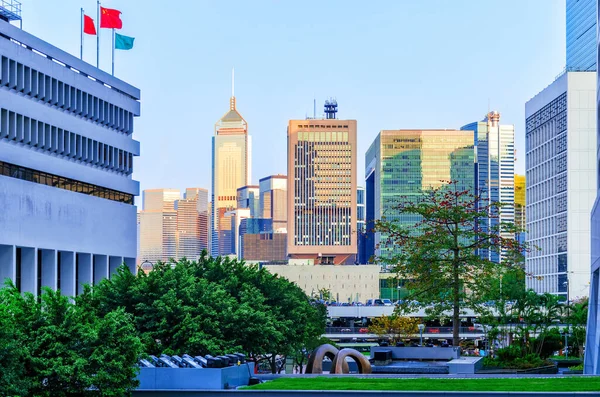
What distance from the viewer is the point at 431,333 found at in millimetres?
165500

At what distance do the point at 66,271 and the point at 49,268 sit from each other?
4.68 metres

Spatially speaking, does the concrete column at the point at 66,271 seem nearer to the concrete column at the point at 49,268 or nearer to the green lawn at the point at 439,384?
the concrete column at the point at 49,268

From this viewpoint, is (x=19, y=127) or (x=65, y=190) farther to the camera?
(x=65, y=190)

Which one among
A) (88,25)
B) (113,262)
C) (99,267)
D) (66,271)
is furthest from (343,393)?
(113,262)

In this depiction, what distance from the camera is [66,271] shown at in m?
96.6

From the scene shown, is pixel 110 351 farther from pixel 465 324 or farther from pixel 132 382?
pixel 465 324

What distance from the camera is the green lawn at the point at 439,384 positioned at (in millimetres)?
40406

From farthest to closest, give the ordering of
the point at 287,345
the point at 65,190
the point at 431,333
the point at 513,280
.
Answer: the point at 431,333 → the point at 513,280 → the point at 65,190 → the point at 287,345

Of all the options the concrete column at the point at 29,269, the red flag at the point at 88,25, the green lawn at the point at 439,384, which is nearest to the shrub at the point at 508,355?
the green lawn at the point at 439,384

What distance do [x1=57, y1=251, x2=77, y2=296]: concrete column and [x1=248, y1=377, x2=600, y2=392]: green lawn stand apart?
178 feet

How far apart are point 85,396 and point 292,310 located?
3265cm

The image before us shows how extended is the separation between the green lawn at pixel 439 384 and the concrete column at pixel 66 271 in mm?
54250

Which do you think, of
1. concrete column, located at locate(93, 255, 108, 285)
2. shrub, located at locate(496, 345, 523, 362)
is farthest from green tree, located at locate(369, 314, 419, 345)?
shrub, located at locate(496, 345, 523, 362)

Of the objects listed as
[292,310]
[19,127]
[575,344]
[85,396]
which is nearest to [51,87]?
[19,127]
